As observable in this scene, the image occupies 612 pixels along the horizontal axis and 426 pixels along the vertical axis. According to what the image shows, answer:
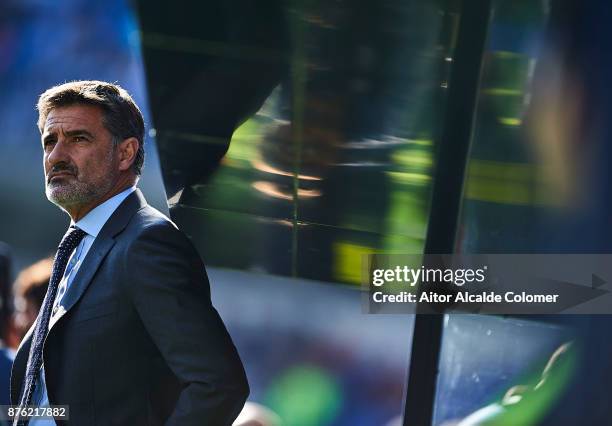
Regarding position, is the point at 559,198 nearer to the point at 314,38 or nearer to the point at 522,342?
the point at 522,342

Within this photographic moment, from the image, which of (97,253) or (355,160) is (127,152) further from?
(355,160)

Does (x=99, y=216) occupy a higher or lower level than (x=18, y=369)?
higher

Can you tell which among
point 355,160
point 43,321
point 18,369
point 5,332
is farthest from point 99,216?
point 5,332

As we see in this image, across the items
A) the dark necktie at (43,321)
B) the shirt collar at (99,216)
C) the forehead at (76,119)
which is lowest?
the dark necktie at (43,321)

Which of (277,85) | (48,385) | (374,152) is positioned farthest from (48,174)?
(374,152)

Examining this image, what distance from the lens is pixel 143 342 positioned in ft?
5.67

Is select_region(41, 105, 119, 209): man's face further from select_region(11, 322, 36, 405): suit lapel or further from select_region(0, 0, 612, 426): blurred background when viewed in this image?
select_region(0, 0, 612, 426): blurred background

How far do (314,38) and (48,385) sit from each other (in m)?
1.16

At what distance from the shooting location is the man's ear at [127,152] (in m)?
1.95

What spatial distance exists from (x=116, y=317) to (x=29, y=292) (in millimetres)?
967

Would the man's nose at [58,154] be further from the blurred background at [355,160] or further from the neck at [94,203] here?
the blurred background at [355,160]

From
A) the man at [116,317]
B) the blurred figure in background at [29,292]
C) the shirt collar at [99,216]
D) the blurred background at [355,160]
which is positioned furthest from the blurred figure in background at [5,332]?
the shirt collar at [99,216]

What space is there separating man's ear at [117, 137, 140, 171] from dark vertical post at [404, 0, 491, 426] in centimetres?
83

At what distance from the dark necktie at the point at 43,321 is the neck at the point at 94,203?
35 mm
